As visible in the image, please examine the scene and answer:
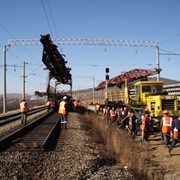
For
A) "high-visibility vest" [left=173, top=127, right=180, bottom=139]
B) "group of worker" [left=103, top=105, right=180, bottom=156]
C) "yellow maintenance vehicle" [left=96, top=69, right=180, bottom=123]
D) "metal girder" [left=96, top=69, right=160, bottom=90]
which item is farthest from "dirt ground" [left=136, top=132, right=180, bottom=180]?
"metal girder" [left=96, top=69, right=160, bottom=90]

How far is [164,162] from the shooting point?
45.1ft

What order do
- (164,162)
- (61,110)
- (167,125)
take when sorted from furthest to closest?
(61,110)
(167,125)
(164,162)

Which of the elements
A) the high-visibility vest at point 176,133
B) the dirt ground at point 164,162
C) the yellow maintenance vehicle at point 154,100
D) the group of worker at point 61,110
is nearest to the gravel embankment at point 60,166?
the dirt ground at point 164,162

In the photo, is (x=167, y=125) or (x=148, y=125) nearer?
(x=167, y=125)

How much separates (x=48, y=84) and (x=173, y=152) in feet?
80.2

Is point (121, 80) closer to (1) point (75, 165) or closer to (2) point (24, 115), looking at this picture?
(2) point (24, 115)

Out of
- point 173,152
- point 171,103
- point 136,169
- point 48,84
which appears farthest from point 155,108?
point 48,84

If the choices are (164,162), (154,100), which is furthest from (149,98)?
(164,162)

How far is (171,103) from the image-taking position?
914 inches

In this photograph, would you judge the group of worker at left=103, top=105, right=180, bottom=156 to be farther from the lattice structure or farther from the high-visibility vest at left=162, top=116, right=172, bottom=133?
the lattice structure

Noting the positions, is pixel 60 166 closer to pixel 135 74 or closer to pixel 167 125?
pixel 167 125

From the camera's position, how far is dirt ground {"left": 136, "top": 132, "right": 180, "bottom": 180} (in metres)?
11.3

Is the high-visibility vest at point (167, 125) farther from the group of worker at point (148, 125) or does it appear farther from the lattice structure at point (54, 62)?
the lattice structure at point (54, 62)

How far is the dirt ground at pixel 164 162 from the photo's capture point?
11.3 metres
